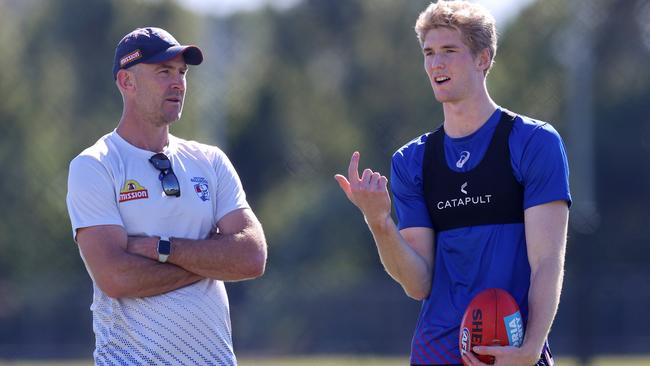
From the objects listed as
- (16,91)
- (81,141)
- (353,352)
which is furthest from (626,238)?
(16,91)

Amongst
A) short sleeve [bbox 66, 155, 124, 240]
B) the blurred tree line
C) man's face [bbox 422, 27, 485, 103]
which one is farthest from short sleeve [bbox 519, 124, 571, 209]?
the blurred tree line

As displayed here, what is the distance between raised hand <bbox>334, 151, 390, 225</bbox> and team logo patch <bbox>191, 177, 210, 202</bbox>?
872 millimetres

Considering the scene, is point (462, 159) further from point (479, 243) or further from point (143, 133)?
point (143, 133)

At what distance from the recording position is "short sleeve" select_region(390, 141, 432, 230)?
17.4 ft

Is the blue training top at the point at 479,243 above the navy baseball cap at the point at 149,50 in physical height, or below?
below

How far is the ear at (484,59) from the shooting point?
203 inches

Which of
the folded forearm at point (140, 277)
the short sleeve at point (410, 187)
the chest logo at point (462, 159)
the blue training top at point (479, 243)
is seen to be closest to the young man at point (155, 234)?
the folded forearm at point (140, 277)

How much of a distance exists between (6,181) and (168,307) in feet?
67.9

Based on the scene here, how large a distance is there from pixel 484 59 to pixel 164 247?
1.67 m

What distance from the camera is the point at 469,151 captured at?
17.0 ft

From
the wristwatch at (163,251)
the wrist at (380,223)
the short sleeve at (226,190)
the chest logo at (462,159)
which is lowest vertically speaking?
the wristwatch at (163,251)

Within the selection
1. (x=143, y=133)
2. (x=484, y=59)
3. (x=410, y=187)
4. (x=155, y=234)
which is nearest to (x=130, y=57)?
(x=143, y=133)

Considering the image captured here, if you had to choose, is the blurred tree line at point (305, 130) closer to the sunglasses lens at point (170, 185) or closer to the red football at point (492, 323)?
the sunglasses lens at point (170, 185)

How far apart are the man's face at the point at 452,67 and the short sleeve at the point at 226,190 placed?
120 centimetres
